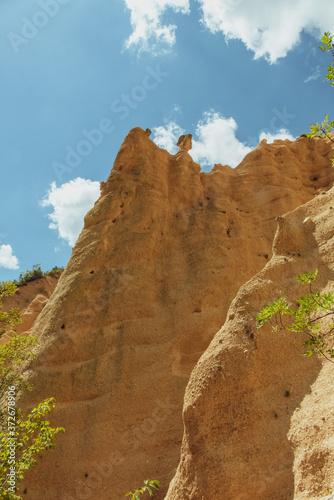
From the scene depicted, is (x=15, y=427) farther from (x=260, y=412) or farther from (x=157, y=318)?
(x=157, y=318)

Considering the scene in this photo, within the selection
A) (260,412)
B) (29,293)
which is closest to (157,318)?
(260,412)

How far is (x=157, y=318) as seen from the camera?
38.2ft

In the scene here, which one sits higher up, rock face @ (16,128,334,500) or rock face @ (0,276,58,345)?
rock face @ (0,276,58,345)

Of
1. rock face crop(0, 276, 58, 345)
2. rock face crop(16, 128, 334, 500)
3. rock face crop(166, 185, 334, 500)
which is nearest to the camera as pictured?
rock face crop(166, 185, 334, 500)

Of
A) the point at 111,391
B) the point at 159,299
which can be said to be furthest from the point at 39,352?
the point at 159,299

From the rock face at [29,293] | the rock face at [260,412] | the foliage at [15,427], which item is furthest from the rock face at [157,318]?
the rock face at [29,293]

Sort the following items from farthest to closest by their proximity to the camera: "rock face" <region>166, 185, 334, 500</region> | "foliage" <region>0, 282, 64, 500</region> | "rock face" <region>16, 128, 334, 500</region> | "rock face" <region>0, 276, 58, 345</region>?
"rock face" <region>0, 276, 58, 345</region> → "rock face" <region>16, 128, 334, 500</region> → "foliage" <region>0, 282, 64, 500</region> → "rock face" <region>166, 185, 334, 500</region>

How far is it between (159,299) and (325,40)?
9.10 m

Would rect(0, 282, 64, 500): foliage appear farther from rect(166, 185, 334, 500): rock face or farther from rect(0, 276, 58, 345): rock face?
rect(0, 276, 58, 345): rock face

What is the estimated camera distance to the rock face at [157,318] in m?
6.61

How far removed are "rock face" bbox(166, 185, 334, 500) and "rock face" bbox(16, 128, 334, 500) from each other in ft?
0.12

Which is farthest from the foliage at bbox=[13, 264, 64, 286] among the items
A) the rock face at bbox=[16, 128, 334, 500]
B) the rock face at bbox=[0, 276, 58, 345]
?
the rock face at bbox=[16, 128, 334, 500]

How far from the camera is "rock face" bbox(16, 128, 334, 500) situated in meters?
6.61

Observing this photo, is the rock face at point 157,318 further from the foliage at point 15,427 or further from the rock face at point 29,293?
the rock face at point 29,293
